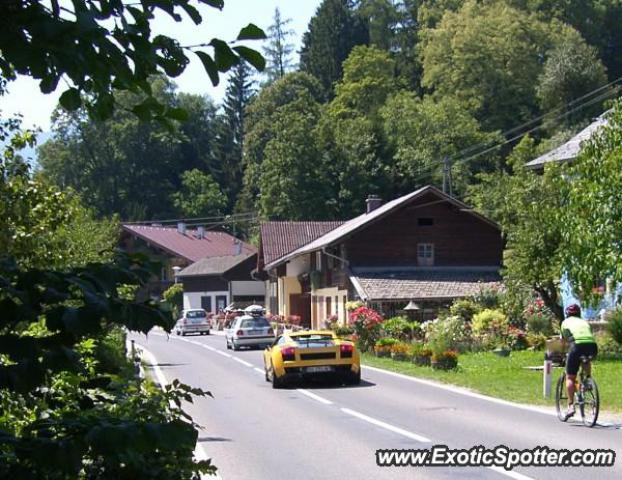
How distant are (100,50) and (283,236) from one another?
2499 inches

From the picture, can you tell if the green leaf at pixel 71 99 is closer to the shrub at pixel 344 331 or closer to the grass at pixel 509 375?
the grass at pixel 509 375

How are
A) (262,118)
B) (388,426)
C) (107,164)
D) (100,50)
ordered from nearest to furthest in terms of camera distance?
(100,50)
(388,426)
(262,118)
(107,164)

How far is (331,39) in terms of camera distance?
101m

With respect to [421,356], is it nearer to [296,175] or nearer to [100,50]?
[100,50]

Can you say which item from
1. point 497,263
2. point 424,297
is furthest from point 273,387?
point 497,263

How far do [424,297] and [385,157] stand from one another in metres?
31.9

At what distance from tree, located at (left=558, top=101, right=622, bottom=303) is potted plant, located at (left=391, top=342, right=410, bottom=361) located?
8038 mm

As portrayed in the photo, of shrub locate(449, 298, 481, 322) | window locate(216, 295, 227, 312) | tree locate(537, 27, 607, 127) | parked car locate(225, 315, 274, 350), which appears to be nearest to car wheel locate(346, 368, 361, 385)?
shrub locate(449, 298, 481, 322)

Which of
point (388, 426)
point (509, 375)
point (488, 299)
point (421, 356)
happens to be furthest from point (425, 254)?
point (388, 426)

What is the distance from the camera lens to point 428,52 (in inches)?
3324

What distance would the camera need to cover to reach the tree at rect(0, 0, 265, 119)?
3148 mm

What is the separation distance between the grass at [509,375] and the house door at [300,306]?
32.3 m

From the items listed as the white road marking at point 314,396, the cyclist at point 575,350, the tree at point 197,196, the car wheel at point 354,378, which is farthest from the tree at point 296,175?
the cyclist at point 575,350

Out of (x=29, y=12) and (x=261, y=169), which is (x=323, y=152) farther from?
(x=29, y=12)
